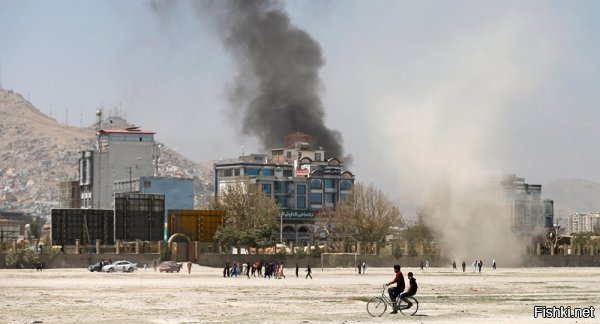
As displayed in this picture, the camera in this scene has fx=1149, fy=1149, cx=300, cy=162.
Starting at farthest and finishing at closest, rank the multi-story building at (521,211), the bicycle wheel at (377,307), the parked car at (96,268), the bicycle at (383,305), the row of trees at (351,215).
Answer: the row of trees at (351,215)
the multi-story building at (521,211)
the parked car at (96,268)
the bicycle wheel at (377,307)
the bicycle at (383,305)

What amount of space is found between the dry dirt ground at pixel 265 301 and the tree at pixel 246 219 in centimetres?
5209

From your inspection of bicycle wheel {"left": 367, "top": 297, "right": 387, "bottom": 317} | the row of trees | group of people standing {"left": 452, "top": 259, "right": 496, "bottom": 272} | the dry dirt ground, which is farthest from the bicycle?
the row of trees

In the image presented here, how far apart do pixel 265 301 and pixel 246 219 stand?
100 metres

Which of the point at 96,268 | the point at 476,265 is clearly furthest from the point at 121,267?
the point at 476,265

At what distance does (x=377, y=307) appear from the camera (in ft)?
157

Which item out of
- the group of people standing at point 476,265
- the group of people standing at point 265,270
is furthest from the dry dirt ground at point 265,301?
the group of people standing at point 476,265

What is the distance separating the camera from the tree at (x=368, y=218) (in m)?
160

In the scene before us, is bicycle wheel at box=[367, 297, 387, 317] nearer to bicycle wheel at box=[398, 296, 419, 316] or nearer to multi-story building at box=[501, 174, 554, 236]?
bicycle wheel at box=[398, 296, 419, 316]

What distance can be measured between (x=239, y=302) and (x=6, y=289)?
19872 mm

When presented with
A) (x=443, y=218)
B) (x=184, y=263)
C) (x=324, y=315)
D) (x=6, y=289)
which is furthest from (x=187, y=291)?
(x=443, y=218)

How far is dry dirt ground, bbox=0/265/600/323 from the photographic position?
154 feet

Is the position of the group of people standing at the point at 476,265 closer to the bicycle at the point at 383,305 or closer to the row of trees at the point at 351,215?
the row of trees at the point at 351,215

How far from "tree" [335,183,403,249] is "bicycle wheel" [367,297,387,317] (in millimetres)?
111295

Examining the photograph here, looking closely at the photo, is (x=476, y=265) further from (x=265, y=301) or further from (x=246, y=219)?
(x=265, y=301)
